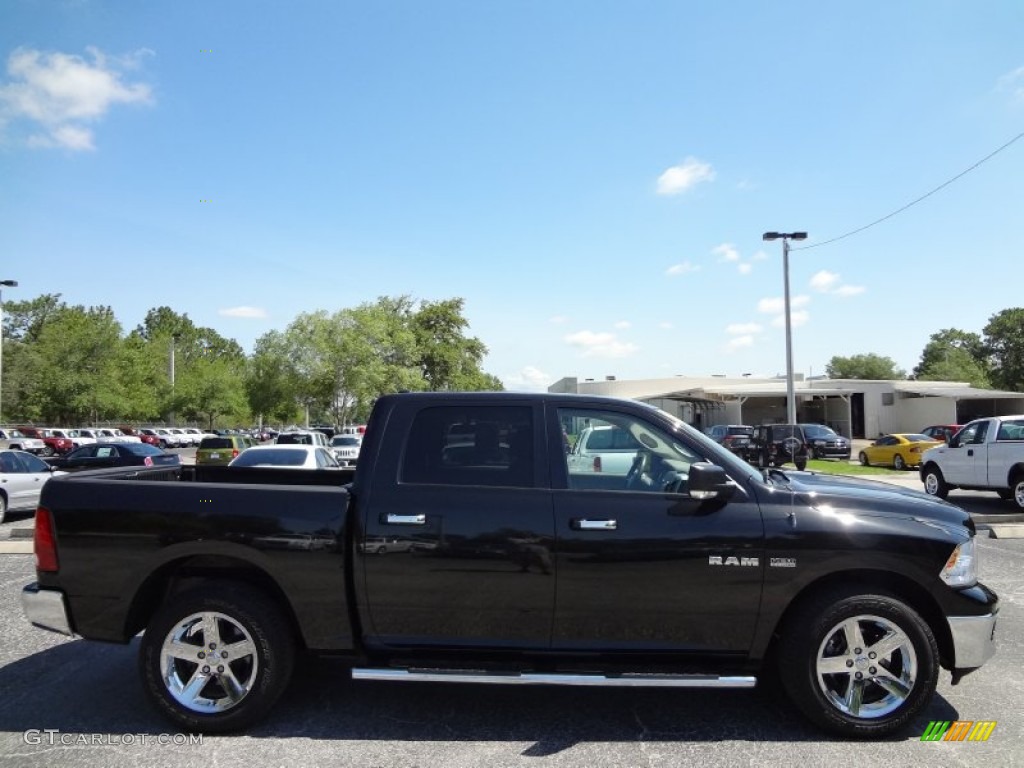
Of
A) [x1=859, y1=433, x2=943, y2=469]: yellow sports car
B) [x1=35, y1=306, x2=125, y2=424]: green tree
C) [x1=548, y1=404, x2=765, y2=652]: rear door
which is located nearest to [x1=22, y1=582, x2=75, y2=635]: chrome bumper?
[x1=548, y1=404, x2=765, y2=652]: rear door

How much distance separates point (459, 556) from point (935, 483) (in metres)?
14.4

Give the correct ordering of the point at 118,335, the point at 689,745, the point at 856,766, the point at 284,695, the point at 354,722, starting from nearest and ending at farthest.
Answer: the point at 856,766 < the point at 689,745 < the point at 354,722 < the point at 284,695 < the point at 118,335

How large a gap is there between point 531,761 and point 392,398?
7.00 feet

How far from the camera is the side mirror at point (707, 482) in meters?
3.79

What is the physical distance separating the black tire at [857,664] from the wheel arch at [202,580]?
280 cm

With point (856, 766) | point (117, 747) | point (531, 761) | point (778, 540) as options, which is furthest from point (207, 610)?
point (856, 766)

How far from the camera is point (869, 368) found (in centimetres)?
9544

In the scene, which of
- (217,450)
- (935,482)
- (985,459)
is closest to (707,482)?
(985,459)

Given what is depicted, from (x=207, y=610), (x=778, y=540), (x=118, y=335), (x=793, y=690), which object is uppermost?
(x=118, y=335)

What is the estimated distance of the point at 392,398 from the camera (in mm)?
4332

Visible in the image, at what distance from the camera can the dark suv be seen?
24.8 m

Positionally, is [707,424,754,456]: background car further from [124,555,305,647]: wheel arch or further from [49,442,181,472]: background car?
[124,555,305,647]: wheel arch

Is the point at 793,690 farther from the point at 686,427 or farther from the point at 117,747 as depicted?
the point at 117,747

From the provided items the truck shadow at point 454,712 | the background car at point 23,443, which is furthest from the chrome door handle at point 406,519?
the background car at point 23,443
